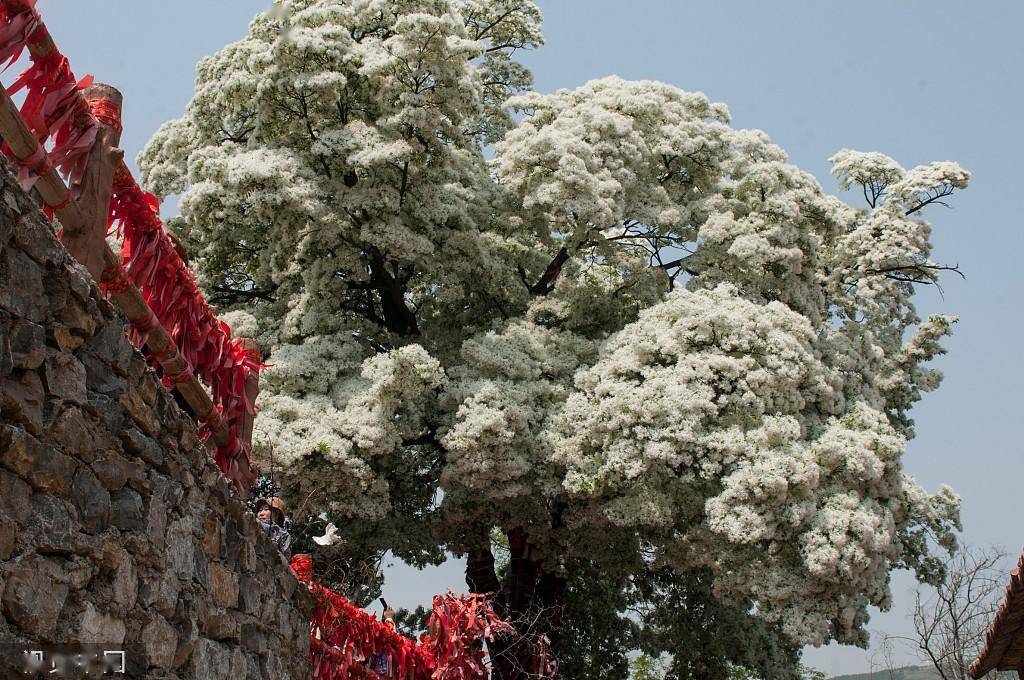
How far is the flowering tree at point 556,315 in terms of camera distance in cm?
1284

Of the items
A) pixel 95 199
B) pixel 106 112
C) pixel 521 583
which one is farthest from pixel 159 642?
pixel 521 583

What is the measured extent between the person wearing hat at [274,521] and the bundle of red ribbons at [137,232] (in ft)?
1.28

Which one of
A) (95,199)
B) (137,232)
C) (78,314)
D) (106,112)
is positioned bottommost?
(78,314)

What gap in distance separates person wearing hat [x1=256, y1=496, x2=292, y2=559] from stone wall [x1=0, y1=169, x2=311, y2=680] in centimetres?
96

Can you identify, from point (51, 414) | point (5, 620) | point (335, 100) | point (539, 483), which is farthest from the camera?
point (335, 100)

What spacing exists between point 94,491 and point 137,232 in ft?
4.17

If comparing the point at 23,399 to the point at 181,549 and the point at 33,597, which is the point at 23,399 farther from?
the point at 181,549

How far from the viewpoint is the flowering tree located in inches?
506

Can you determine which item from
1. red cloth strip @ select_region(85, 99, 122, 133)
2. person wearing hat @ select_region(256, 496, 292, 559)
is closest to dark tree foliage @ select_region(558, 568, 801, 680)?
person wearing hat @ select_region(256, 496, 292, 559)

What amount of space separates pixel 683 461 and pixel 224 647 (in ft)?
27.9

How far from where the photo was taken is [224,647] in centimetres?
493

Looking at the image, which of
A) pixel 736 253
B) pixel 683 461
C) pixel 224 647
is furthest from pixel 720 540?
pixel 224 647

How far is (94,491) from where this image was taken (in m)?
3.71

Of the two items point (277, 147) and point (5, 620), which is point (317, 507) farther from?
point (5, 620)
